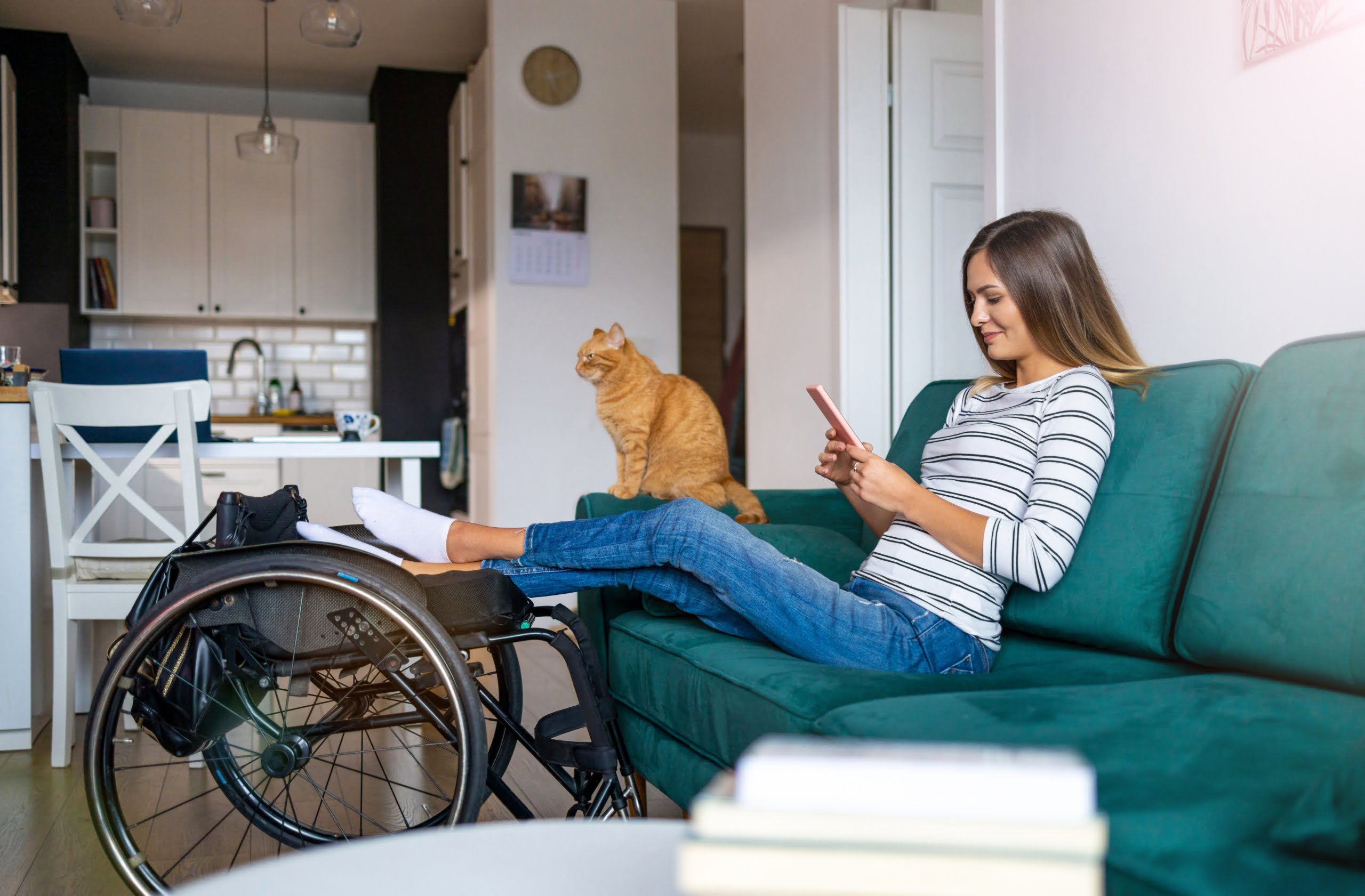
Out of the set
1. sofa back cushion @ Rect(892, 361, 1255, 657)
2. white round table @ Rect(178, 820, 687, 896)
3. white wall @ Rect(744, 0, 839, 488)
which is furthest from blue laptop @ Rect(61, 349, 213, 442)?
white round table @ Rect(178, 820, 687, 896)

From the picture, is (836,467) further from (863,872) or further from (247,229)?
(247,229)

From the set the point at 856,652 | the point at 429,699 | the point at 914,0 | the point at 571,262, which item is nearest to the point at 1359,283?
the point at 856,652

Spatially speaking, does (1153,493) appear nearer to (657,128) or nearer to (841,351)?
(841,351)

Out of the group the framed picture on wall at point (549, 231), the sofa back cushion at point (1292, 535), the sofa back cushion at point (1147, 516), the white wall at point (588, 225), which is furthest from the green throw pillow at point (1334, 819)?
the framed picture on wall at point (549, 231)

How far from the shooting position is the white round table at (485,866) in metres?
0.69

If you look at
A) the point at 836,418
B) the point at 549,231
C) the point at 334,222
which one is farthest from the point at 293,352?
the point at 836,418

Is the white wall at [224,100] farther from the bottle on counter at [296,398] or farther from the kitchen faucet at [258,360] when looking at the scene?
the bottle on counter at [296,398]

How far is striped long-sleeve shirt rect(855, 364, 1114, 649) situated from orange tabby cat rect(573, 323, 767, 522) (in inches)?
26.8

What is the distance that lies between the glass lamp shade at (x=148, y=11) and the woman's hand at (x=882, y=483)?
10.3ft

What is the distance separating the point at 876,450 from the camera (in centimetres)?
345

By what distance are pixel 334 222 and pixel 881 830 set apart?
6.32 metres

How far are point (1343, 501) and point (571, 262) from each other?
3845 mm

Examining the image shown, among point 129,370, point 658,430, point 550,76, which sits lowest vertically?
point 658,430

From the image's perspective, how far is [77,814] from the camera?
2.17 metres
